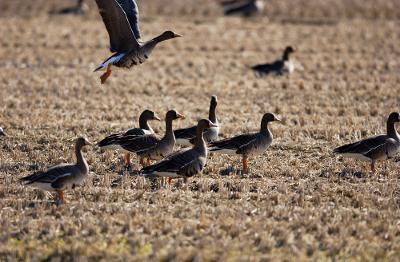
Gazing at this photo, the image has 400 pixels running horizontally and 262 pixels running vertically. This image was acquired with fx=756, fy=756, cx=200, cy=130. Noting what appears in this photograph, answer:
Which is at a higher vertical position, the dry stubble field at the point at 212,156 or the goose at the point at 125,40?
the goose at the point at 125,40

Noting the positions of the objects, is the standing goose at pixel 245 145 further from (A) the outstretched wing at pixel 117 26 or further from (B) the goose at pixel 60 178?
(A) the outstretched wing at pixel 117 26

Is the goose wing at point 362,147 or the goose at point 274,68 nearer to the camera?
the goose wing at point 362,147

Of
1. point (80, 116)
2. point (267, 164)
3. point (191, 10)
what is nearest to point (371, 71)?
point (80, 116)

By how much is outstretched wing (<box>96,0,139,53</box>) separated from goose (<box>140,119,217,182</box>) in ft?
Result: 13.3

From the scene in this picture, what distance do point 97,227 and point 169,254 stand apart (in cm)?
129

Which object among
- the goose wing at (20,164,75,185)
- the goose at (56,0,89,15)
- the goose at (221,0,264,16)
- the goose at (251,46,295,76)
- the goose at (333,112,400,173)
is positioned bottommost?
the goose at (333,112,400,173)

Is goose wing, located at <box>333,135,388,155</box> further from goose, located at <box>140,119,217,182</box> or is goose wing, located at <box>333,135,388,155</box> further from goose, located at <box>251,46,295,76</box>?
goose, located at <box>251,46,295,76</box>

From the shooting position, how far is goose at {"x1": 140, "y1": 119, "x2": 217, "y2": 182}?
37.8 feet

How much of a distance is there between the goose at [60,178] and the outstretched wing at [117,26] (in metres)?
4.93

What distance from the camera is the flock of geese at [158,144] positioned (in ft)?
35.8

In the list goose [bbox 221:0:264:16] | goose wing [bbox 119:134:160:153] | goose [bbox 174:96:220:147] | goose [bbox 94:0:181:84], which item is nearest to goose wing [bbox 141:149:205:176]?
goose wing [bbox 119:134:160:153]

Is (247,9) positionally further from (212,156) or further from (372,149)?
(372,149)

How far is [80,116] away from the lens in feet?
59.7

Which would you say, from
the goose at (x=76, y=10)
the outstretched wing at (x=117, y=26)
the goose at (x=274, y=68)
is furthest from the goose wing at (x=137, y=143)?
the goose at (x=76, y=10)
